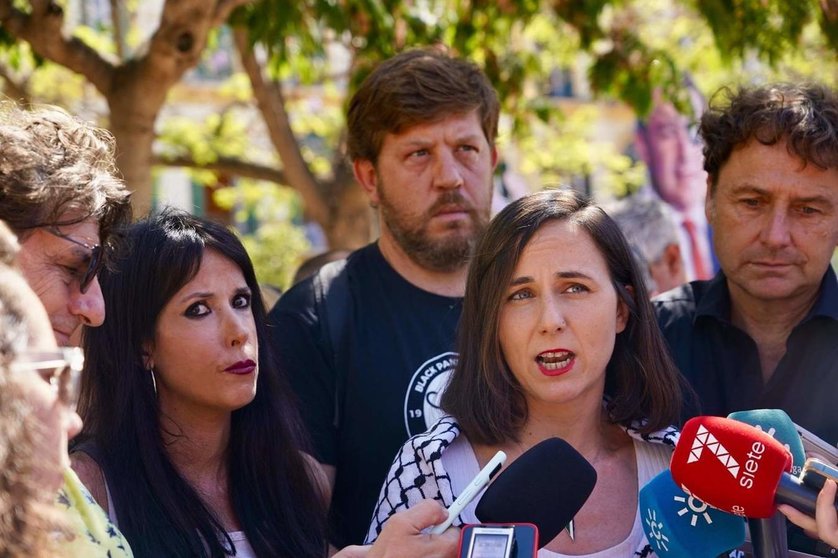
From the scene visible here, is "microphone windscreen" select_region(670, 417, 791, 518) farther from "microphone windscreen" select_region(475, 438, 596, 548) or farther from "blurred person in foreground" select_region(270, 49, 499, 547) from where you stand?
"blurred person in foreground" select_region(270, 49, 499, 547)

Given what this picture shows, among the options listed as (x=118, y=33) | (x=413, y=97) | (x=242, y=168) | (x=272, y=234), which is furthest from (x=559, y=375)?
(x=272, y=234)

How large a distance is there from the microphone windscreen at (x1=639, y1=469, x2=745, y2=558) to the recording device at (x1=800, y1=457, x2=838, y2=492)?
292 millimetres

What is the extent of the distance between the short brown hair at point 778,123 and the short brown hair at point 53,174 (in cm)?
216

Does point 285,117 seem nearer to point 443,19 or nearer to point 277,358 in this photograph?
point 443,19

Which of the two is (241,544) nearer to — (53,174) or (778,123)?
(53,174)

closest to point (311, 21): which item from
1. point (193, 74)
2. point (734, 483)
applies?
point (734, 483)

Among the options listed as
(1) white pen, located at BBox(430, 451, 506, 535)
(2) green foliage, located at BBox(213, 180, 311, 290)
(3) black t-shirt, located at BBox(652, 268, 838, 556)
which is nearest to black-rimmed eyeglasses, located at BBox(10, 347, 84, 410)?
(1) white pen, located at BBox(430, 451, 506, 535)

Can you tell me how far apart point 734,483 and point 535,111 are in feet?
21.2

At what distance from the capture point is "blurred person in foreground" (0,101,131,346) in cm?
298

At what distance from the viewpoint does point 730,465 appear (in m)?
2.79

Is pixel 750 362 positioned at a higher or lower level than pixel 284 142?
lower

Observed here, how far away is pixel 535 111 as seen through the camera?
355 inches

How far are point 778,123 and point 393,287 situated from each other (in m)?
1.48

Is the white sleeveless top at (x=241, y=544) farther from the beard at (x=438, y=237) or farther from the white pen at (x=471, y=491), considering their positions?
the beard at (x=438, y=237)
